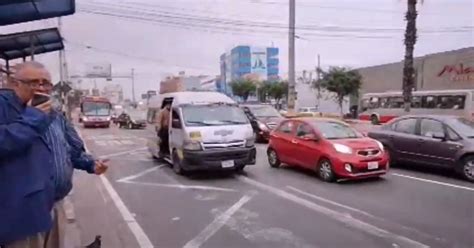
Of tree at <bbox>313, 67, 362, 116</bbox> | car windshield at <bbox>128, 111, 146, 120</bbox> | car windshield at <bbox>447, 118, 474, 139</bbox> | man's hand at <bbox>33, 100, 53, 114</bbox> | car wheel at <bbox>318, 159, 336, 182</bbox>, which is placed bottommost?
car windshield at <bbox>128, 111, 146, 120</bbox>

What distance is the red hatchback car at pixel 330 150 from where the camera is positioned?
33.7 feet

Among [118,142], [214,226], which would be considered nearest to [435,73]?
[118,142]

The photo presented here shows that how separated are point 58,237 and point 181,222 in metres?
3.34

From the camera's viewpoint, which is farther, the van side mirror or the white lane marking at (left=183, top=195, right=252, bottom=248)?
the van side mirror

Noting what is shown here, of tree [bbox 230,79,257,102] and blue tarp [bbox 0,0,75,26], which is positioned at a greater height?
blue tarp [bbox 0,0,75,26]

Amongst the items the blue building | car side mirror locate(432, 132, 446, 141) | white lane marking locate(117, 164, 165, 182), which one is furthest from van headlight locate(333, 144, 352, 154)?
the blue building

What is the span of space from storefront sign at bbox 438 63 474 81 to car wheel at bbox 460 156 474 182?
1080 inches

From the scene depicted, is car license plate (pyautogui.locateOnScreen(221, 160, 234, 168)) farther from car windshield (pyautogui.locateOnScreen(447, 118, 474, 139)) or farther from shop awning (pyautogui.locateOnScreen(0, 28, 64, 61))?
shop awning (pyautogui.locateOnScreen(0, 28, 64, 61))

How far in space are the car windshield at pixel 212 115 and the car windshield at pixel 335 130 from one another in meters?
1.94

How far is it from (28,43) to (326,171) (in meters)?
8.93

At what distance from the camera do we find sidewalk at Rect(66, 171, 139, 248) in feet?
20.3

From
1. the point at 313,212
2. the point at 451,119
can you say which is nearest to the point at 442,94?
the point at 451,119

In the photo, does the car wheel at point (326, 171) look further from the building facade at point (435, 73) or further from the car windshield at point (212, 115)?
the building facade at point (435, 73)

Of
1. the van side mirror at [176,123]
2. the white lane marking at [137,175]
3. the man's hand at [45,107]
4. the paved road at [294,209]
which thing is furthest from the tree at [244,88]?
the man's hand at [45,107]
